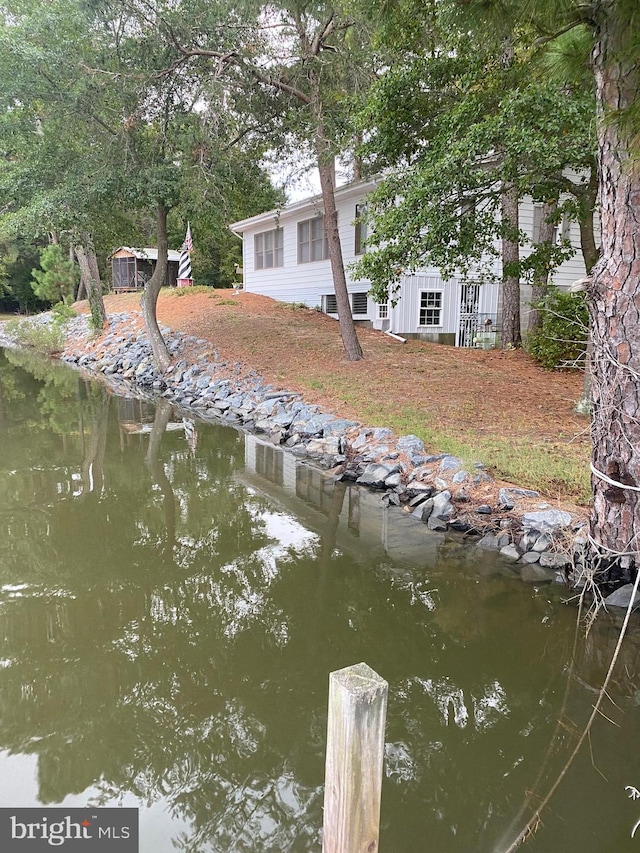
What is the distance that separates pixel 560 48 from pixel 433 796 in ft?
17.4

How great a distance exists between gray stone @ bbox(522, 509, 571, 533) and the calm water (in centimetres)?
53

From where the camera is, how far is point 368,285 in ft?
55.5

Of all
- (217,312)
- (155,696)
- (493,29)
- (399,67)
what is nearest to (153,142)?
(399,67)

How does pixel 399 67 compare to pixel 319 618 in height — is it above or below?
above

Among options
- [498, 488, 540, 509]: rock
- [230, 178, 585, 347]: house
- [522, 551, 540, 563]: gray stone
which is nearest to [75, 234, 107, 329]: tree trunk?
[230, 178, 585, 347]: house

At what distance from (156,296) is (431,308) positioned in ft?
24.2

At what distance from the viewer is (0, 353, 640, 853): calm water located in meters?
2.85

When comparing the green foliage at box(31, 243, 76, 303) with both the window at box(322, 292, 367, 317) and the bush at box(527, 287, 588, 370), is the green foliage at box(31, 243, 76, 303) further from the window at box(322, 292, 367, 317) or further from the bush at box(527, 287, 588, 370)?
the bush at box(527, 287, 588, 370)

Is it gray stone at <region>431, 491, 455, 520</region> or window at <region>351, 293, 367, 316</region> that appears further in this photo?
window at <region>351, 293, 367, 316</region>

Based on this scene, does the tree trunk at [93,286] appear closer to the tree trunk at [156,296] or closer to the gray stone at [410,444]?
the tree trunk at [156,296]

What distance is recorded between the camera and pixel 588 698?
3.63 meters

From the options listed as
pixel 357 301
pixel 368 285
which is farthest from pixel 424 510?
pixel 357 301

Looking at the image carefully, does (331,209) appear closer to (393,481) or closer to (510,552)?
(393,481)

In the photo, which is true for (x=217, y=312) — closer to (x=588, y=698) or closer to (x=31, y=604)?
(x=31, y=604)
